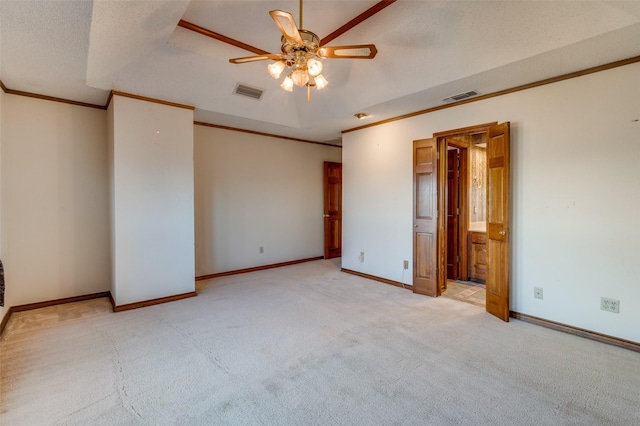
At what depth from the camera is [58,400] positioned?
2.05 m

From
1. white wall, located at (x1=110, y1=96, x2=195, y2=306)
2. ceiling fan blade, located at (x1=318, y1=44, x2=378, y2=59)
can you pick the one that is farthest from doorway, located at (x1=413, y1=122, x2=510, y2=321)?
white wall, located at (x1=110, y1=96, x2=195, y2=306)

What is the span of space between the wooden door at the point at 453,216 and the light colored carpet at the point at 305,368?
1.64 meters

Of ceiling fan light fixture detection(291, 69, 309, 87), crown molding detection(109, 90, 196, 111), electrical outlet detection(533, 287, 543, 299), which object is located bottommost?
electrical outlet detection(533, 287, 543, 299)

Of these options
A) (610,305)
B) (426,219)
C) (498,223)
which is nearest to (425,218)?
(426,219)

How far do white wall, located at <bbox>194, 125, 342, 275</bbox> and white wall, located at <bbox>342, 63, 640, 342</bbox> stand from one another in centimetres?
335

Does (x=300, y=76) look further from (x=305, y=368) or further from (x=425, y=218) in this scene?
(x=425, y=218)

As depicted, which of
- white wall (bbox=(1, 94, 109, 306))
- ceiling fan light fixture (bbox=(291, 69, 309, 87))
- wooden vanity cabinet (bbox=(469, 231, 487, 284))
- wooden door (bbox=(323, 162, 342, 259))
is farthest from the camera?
wooden door (bbox=(323, 162, 342, 259))

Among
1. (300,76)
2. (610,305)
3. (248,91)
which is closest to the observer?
(300,76)

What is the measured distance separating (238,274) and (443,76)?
437 centimetres

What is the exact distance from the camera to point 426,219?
4.31m

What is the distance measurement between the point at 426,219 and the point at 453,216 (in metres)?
1.15

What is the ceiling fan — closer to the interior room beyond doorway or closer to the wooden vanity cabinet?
the interior room beyond doorway

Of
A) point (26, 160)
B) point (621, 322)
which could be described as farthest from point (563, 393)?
point (26, 160)

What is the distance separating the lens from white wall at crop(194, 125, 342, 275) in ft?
17.0
